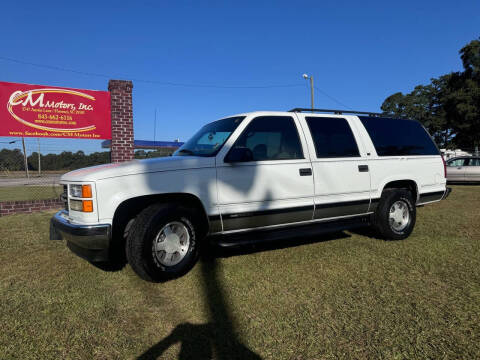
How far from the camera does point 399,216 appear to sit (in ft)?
15.9

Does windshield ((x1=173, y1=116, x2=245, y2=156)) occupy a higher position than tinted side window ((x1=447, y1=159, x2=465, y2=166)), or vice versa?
windshield ((x1=173, y1=116, x2=245, y2=156))

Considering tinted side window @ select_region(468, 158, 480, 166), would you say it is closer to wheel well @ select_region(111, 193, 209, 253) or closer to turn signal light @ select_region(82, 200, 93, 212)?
wheel well @ select_region(111, 193, 209, 253)

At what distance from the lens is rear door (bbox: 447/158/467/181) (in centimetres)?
1418

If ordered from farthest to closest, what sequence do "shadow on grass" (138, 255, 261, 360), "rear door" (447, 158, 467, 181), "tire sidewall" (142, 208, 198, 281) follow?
"rear door" (447, 158, 467, 181), "tire sidewall" (142, 208, 198, 281), "shadow on grass" (138, 255, 261, 360)

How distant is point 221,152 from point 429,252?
3047mm

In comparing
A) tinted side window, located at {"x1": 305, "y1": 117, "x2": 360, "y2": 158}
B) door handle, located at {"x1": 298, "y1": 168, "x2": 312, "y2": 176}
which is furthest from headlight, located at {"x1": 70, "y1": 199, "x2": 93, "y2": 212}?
tinted side window, located at {"x1": 305, "y1": 117, "x2": 360, "y2": 158}

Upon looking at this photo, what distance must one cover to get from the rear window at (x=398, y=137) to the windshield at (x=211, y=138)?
7.09 ft

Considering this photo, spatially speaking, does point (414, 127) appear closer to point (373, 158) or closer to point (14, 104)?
point (373, 158)

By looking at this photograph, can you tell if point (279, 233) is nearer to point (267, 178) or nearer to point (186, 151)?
point (267, 178)

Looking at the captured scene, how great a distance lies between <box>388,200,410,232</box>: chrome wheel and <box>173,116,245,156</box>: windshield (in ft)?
9.15

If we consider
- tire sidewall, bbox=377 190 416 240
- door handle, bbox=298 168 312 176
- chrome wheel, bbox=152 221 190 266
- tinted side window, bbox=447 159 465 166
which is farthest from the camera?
tinted side window, bbox=447 159 465 166

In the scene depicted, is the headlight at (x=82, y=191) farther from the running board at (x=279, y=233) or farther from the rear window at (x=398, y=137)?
the rear window at (x=398, y=137)

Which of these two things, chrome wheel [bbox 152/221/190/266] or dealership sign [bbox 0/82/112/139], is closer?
chrome wheel [bbox 152/221/190/266]

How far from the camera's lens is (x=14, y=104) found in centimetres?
762
